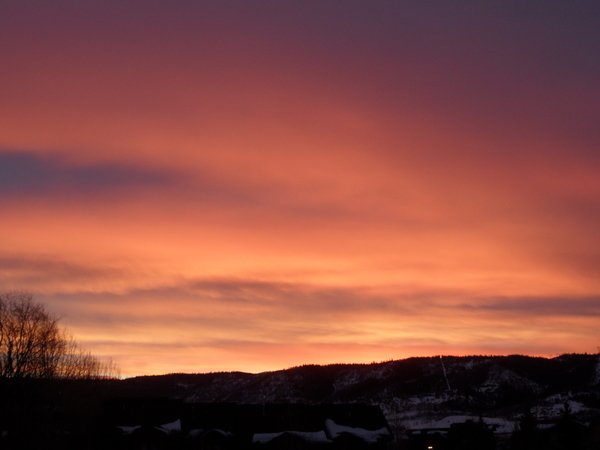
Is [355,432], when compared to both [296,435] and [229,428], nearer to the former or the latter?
[296,435]

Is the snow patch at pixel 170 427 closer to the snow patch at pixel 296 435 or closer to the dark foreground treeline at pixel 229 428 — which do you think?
the dark foreground treeline at pixel 229 428

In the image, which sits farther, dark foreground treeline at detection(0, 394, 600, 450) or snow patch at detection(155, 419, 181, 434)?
snow patch at detection(155, 419, 181, 434)

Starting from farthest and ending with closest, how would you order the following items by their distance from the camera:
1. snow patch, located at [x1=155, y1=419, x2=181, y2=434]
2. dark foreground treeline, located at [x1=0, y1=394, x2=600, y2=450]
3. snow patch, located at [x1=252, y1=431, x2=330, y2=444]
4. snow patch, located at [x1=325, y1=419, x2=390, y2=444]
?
snow patch, located at [x1=325, y1=419, x2=390, y2=444] < snow patch, located at [x1=252, y1=431, x2=330, y2=444] < snow patch, located at [x1=155, y1=419, x2=181, y2=434] < dark foreground treeline, located at [x1=0, y1=394, x2=600, y2=450]

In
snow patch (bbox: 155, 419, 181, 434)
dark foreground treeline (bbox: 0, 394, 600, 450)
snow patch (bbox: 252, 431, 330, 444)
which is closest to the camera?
dark foreground treeline (bbox: 0, 394, 600, 450)

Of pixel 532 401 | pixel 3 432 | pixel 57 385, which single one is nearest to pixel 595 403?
pixel 532 401

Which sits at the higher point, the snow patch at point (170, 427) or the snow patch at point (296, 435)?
the snow patch at point (170, 427)

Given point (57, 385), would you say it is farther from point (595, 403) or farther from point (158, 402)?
point (595, 403)

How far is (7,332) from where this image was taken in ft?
275

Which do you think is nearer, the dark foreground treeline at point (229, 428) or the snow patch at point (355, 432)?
the dark foreground treeline at point (229, 428)

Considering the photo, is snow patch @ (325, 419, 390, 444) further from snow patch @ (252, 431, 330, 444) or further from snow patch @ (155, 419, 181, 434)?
snow patch @ (155, 419, 181, 434)

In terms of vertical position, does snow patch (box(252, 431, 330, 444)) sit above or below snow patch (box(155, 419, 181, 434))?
below

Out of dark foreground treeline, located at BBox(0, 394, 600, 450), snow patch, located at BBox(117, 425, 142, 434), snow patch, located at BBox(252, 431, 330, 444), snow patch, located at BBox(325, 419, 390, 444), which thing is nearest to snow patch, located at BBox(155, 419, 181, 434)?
dark foreground treeline, located at BBox(0, 394, 600, 450)

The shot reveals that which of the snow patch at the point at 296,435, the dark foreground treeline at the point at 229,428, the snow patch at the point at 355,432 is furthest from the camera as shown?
the snow patch at the point at 355,432

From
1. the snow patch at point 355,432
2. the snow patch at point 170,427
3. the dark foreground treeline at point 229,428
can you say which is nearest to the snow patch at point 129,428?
the dark foreground treeline at point 229,428
